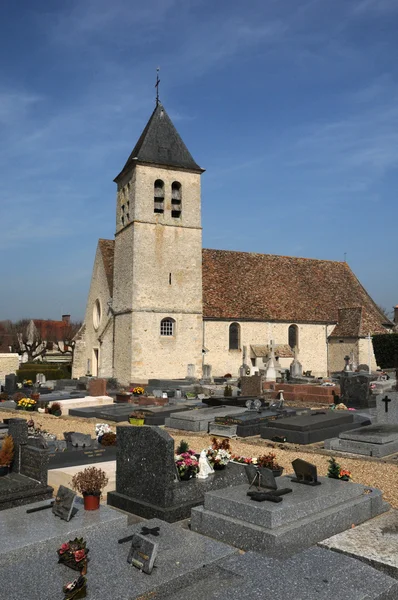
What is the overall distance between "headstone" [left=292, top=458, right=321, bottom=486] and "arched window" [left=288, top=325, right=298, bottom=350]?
25.2 m

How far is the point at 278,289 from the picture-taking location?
32250 mm

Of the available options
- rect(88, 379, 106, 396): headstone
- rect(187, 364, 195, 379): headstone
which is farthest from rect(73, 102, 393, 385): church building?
rect(88, 379, 106, 396): headstone

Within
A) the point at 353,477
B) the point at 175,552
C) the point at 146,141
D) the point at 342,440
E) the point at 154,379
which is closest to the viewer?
the point at 175,552

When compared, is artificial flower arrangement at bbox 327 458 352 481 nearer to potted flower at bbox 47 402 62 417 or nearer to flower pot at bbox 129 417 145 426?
flower pot at bbox 129 417 145 426

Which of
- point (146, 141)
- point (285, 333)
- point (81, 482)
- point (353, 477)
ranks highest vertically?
point (146, 141)

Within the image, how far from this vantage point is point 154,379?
2569 centimetres

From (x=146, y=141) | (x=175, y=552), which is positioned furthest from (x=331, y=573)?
(x=146, y=141)

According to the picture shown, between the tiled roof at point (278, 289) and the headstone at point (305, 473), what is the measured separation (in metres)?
22.2

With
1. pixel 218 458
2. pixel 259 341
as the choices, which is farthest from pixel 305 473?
pixel 259 341

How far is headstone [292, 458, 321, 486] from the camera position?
6370 mm

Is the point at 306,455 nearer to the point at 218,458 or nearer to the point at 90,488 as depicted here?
the point at 218,458

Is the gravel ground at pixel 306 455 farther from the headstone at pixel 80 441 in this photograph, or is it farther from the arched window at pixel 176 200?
the arched window at pixel 176 200

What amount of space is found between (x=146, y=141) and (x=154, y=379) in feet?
41.2

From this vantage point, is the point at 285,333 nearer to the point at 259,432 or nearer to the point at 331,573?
the point at 259,432
